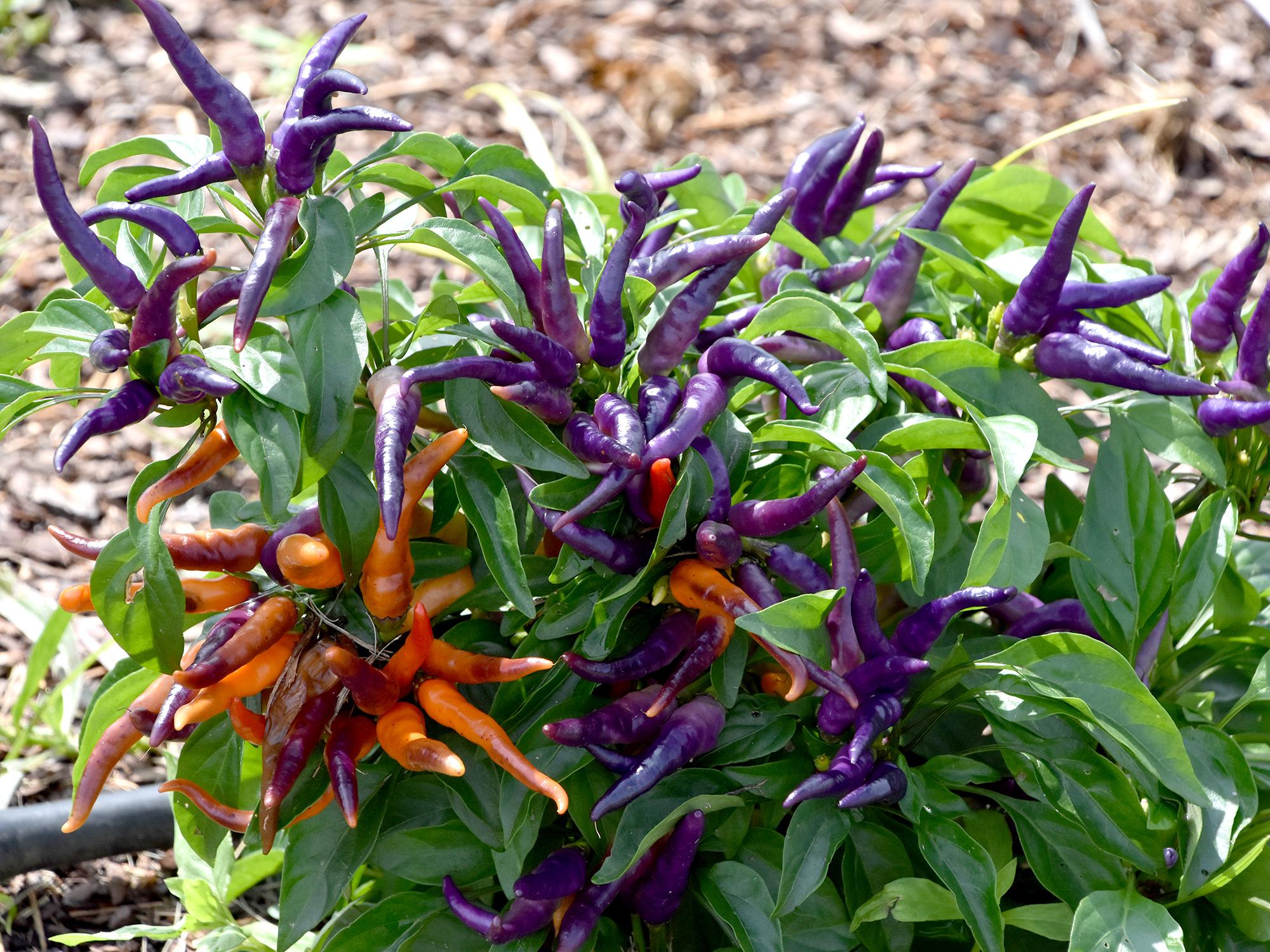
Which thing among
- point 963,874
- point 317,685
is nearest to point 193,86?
point 317,685

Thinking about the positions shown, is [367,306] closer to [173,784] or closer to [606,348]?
[606,348]

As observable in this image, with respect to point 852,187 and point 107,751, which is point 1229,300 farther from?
point 107,751

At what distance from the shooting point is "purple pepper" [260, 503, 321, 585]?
164 cm

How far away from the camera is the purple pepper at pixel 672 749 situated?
153 cm

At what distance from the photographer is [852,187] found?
2.04 m

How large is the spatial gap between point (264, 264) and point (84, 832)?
1.48 meters

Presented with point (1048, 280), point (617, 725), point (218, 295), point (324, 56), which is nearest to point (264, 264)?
point (218, 295)

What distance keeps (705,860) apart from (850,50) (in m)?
4.05

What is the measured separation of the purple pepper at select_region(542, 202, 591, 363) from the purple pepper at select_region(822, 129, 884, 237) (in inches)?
25.6

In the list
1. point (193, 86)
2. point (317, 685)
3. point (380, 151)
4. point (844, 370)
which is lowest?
point (317, 685)

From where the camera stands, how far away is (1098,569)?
71.7 inches

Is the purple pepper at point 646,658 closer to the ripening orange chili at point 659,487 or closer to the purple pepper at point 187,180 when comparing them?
the ripening orange chili at point 659,487

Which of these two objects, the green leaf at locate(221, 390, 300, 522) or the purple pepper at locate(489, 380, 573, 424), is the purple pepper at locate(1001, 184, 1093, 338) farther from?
the green leaf at locate(221, 390, 300, 522)

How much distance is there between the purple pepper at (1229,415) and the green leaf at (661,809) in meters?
0.90
